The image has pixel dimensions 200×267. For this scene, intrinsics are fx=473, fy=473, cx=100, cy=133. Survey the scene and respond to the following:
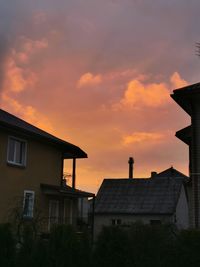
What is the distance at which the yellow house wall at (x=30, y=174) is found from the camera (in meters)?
19.8

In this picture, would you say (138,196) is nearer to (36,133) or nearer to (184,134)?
Answer: (36,133)

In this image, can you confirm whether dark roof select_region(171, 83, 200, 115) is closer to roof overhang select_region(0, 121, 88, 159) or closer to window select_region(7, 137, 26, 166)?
roof overhang select_region(0, 121, 88, 159)

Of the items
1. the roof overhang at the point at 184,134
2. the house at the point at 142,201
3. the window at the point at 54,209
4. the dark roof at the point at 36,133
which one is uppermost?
the dark roof at the point at 36,133

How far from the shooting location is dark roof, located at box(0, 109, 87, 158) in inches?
786

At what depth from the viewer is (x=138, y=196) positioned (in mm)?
42781

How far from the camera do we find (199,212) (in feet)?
48.7

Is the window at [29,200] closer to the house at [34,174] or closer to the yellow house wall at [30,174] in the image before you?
the house at [34,174]

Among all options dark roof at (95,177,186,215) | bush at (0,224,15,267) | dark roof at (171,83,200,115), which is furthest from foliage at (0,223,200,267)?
dark roof at (95,177,186,215)

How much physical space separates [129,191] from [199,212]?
2942 centimetres

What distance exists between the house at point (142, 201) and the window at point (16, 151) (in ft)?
62.4

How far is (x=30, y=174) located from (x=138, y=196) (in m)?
22.4

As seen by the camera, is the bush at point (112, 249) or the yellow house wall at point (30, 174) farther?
the yellow house wall at point (30, 174)

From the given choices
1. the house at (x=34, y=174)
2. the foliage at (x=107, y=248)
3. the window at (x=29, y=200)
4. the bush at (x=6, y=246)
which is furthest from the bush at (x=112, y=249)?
the window at (x=29, y=200)

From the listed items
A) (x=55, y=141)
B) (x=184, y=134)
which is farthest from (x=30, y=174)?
(x=184, y=134)
